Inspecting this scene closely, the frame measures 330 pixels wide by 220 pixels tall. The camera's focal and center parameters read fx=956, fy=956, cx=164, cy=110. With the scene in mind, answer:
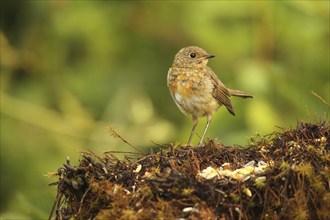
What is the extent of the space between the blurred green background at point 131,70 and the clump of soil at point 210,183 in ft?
11.9

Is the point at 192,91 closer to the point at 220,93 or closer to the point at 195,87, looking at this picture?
the point at 195,87

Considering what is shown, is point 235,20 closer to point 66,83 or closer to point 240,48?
point 240,48

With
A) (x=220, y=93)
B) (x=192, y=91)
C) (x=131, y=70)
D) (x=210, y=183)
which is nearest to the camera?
(x=210, y=183)

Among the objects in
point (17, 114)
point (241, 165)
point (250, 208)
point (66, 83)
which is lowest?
point (250, 208)

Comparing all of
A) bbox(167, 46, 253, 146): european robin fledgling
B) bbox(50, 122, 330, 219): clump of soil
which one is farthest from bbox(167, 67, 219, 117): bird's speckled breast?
bbox(50, 122, 330, 219): clump of soil

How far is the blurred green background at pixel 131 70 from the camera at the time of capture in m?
9.52

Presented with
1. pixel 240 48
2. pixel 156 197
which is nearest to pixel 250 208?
pixel 156 197

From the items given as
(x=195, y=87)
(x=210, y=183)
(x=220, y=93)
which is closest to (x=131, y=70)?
(x=220, y=93)

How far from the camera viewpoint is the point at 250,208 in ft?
14.6

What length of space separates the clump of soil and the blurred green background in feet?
11.9

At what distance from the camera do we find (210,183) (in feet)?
14.8

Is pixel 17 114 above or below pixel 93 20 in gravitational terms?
below

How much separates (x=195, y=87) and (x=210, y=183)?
294 centimetres

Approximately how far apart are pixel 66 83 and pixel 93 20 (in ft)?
2.87
